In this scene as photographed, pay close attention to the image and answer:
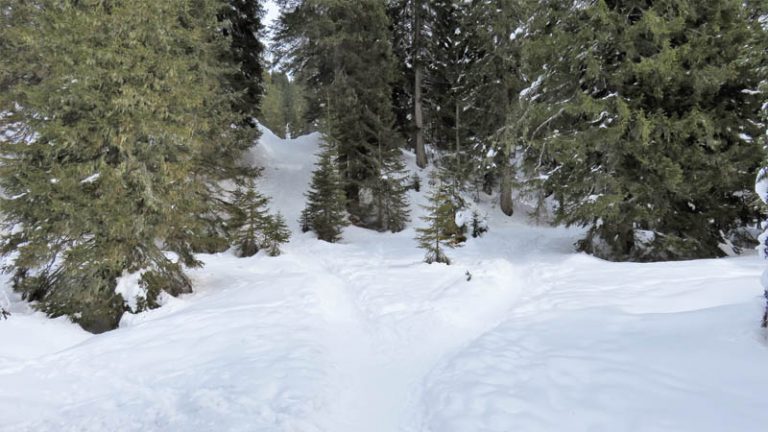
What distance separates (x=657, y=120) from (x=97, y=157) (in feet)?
41.4

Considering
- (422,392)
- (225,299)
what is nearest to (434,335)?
(422,392)

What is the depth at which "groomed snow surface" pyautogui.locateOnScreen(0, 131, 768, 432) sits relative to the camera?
13.0 ft

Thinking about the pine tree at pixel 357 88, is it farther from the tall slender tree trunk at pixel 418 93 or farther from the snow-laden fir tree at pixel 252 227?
the snow-laden fir tree at pixel 252 227

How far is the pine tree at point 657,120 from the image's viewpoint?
9984 mm

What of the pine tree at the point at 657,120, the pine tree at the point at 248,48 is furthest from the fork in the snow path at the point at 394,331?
the pine tree at the point at 248,48

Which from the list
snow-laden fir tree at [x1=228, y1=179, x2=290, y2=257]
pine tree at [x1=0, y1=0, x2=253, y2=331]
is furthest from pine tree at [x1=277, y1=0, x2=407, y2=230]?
pine tree at [x1=0, y1=0, x2=253, y2=331]

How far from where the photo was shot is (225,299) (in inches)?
375

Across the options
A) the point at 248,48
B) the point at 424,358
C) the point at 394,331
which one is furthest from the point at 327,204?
the point at 424,358

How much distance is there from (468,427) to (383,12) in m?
20.5

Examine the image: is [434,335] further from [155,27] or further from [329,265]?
[155,27]

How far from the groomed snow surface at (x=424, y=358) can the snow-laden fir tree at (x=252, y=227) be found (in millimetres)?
5014

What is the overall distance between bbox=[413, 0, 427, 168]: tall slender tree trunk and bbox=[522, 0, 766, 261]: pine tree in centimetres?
1353

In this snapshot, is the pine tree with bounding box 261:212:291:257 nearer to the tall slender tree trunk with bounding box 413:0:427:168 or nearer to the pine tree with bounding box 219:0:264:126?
the pine tree with bounding box 219:0:264:126

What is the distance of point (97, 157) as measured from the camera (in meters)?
8.37
